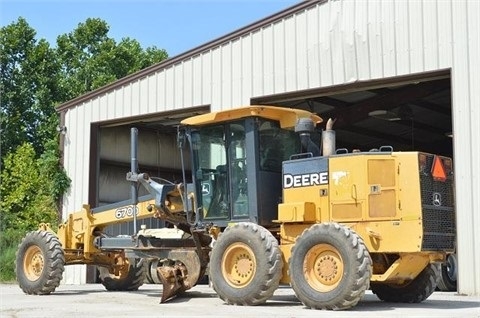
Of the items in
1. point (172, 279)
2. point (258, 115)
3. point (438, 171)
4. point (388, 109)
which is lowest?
point (172, 279)

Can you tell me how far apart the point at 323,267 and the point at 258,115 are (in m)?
2.83

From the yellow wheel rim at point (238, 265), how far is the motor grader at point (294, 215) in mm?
18

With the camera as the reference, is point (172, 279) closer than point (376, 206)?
No

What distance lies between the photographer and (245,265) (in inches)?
469

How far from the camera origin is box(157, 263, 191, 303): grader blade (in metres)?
12.8

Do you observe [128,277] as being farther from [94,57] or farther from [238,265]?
[94,57]

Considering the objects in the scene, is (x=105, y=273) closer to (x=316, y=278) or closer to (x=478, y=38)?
(x=316, y=278)

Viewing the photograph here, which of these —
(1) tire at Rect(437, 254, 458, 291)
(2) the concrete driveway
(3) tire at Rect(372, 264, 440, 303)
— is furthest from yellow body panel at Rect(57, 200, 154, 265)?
(1) tire at Rect(437, 254, 458, 291)

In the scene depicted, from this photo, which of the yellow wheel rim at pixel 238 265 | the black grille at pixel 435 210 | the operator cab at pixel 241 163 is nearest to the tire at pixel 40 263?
the operator cab at pixel 241 163

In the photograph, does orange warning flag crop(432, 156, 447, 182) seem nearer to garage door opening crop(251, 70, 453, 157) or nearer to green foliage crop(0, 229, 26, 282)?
garage door opening crop(251, 70, 453, 157)

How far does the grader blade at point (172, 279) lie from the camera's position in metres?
12.8

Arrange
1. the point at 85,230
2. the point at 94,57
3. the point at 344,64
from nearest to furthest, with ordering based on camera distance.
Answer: the point at 85,230, the point at 344,64, the point at 94,57

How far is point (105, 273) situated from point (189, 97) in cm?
582

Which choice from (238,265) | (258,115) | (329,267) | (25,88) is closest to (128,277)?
(238,265)
